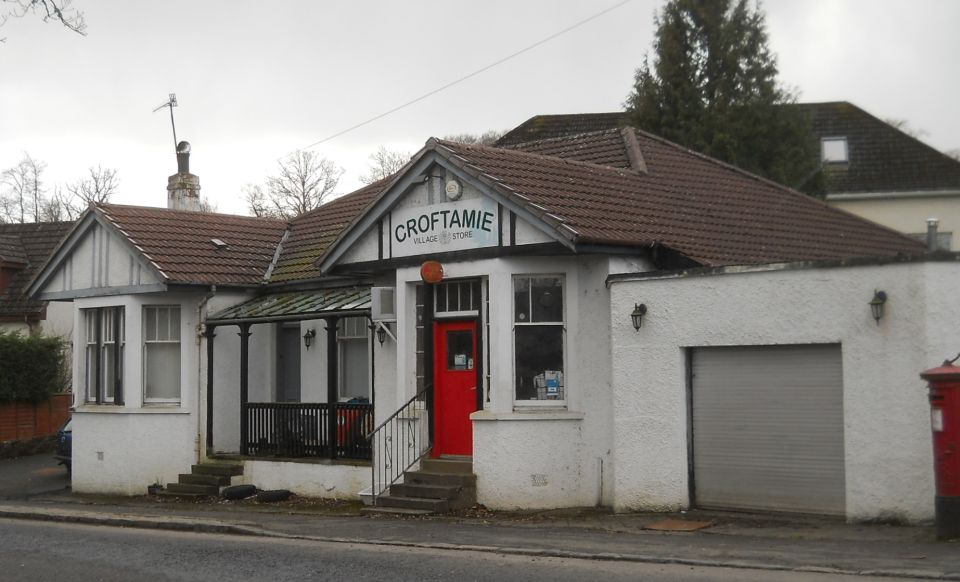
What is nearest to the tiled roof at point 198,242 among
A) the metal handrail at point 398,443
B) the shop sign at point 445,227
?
the shop sign at point 445,227

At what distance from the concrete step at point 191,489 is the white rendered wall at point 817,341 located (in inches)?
321

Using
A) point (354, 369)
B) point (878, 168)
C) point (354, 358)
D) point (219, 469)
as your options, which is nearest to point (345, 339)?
point (354, 358)

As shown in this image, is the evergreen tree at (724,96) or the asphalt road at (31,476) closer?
the asphalt road at (31,476)

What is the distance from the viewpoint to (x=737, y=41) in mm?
32656

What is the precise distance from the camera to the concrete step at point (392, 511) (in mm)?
16297

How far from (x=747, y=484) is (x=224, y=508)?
8685mm

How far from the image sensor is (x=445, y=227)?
17.2 metres

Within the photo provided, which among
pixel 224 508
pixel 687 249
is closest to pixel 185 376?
pixel 224 508

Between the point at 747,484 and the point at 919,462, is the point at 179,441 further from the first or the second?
the point at 919,462

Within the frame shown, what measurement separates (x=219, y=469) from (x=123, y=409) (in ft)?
8.62

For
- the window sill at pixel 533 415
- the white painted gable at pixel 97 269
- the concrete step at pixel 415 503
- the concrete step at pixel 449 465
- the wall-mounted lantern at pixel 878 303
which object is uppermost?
the white painted gable at pixel 97 269

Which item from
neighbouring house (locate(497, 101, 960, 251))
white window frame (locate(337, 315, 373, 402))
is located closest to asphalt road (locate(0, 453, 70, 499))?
white window frame (locate(337, 315, 373, 402))

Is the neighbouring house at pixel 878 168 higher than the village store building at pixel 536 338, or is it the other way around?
the neighbouring house at pixel 878 168

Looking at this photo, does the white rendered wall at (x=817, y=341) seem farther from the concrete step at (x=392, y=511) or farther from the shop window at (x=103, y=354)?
the shop window at (x=103, y=354)
